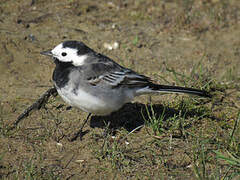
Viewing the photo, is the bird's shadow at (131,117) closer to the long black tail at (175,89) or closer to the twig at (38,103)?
the long black tail at (175,89)

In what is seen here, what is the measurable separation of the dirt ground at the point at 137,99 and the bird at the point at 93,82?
42cm

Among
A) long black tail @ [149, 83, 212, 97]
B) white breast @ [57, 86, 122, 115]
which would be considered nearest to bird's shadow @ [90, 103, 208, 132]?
long black tail @ [149, 83, 212, 97]

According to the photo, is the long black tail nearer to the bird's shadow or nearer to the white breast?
the bird's shadow

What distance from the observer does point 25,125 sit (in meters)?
4.75

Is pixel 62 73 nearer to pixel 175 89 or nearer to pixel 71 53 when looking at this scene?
pixel 71 53

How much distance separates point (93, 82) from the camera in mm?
4426

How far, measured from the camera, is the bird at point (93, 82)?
14.2 ft

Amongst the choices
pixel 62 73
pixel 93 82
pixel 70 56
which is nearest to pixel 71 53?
pixel 70 56

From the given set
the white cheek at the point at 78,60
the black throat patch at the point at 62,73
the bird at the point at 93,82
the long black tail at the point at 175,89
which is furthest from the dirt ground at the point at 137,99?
the white cheek at the point at 78,60

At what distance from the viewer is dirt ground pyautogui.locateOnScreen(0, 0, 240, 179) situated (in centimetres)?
411

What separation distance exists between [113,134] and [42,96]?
1.22 m

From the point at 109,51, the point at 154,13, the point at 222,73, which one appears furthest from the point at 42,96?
the point at 154,13

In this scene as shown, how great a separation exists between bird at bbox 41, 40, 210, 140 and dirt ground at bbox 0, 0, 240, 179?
0.42 metres

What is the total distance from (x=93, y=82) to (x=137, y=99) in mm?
1365
